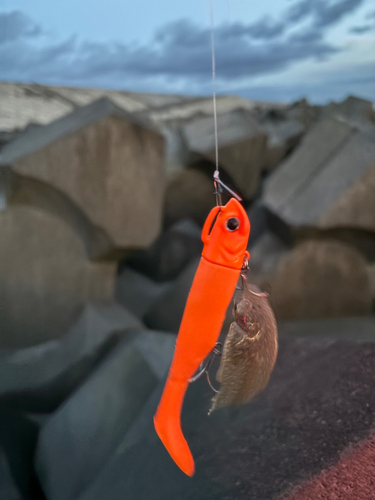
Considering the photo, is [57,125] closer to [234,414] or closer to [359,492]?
[234,414]

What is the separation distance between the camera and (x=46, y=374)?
48.2 inches

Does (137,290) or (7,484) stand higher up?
(7,484)

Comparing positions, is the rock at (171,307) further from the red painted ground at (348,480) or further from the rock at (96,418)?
the red painted ground at (348,480)

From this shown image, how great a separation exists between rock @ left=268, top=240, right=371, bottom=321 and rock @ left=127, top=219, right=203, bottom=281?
0.62 metres

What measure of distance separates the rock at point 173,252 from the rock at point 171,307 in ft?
0.98

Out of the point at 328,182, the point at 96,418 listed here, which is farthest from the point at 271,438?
the point at 328,182

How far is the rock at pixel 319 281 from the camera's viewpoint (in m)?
1.49

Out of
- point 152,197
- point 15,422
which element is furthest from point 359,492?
point 152,197

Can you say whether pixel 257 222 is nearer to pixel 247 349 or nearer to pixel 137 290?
pixel 137 290

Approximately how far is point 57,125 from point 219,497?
1.22m

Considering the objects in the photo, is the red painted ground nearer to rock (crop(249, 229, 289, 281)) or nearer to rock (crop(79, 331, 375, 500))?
rock (crop(79, 331, 375, 500))

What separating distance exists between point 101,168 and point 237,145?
2.83 feet

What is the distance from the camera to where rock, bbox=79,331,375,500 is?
61cm

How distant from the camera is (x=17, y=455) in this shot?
960 millimetres
